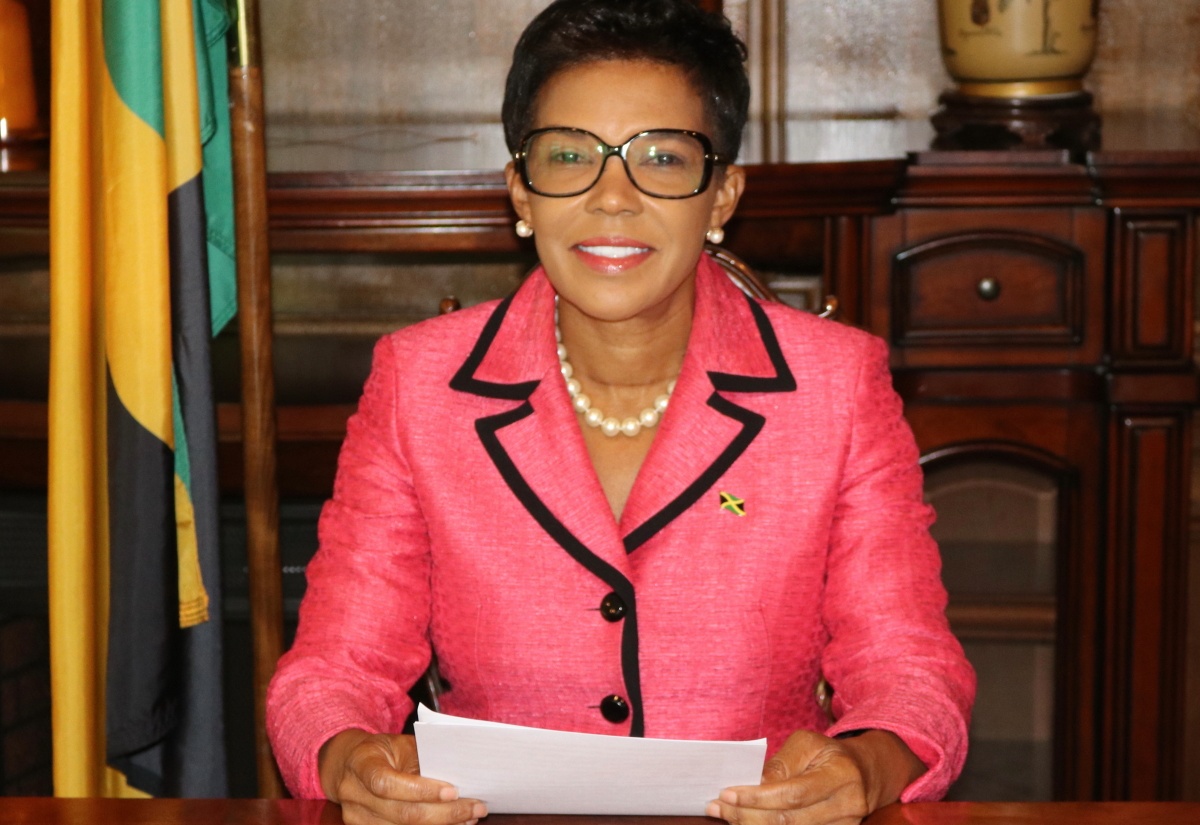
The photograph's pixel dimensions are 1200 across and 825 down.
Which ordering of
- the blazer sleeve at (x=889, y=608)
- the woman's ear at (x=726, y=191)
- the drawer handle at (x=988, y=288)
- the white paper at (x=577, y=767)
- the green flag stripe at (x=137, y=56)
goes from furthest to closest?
1. the drawer handle at (x=988, y=288)
2. the green flag stripe at (x=137, y=56)
3. the woman's ear at (x=726, y=191)
4. the blazer sleeve at (x=889, y=608)
5. the white paper at (x=577, y=767)

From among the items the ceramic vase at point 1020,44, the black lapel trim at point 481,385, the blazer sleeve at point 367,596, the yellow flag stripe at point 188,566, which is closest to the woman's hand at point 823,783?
the blazer sleeve at point 367,596

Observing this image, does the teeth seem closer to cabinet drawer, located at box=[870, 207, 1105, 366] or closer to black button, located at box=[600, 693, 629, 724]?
black button, located at box=[600, 693, 629, 724]

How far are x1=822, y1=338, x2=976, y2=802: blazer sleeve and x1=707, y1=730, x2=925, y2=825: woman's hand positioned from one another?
0.11 feet

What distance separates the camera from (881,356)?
1765mm

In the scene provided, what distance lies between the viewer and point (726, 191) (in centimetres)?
179

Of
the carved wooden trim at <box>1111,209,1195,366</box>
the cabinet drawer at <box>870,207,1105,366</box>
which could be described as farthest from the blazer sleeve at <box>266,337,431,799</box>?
the carved wooden trim at <box>1111,209,1195,366</box>

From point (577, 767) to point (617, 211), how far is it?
0.67 metres

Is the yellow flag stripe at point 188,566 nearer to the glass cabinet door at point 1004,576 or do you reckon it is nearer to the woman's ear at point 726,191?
the woman's ear at point 726,191

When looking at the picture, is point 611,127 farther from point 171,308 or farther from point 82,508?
point 82,508

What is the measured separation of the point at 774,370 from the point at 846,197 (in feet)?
2.67

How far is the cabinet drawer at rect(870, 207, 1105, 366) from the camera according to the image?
8.38 feet

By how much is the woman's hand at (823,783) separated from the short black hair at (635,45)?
27.6 inches

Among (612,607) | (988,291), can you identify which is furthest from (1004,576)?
(612,607)

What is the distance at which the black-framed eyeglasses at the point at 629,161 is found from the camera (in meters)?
1.67
